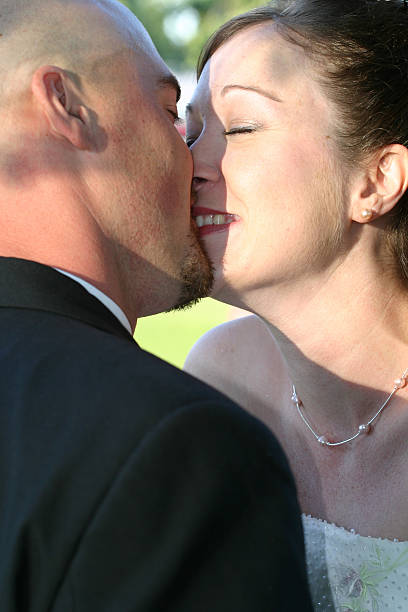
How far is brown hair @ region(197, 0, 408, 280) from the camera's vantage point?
8.53 feet

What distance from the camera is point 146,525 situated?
1.12 metres

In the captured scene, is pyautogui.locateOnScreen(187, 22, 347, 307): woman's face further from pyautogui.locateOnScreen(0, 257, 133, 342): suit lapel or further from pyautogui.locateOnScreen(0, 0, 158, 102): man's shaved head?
pyautogui.locateOnScreen(0, 257, 133, 342): suit lapel

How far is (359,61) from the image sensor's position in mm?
2621

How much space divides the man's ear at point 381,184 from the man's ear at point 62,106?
118 centimetres

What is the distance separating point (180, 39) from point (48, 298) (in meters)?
49.9

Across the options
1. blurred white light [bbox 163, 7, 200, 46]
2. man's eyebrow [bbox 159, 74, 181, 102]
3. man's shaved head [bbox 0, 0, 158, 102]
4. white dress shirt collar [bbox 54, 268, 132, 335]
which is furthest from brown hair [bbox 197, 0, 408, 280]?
blurred white light [bbox 163, 7, 200, 46]

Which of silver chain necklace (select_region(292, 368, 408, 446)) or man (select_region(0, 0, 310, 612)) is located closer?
man (select_region(0, 0, 310, 612))

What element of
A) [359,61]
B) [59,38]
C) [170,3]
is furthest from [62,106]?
[170,3]

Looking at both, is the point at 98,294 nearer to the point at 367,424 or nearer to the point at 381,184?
the point at 381,184

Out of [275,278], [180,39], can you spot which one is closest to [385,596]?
[275,278]

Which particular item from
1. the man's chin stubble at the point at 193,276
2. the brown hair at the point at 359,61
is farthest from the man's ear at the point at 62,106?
the brown hair at the point at 359,61

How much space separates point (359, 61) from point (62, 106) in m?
1.30

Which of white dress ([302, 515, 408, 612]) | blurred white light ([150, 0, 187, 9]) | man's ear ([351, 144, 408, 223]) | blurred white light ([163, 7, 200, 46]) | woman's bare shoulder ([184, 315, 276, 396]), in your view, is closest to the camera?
white dress ([302, 515, 408, 612])

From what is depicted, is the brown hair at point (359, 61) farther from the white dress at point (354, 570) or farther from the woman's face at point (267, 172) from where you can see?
the white dress at point (354, 570)
